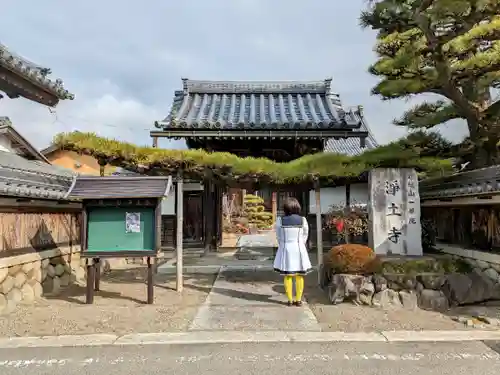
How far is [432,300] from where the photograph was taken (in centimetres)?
728

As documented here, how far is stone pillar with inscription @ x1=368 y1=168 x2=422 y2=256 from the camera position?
28.7ft

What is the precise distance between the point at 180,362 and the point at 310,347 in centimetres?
162

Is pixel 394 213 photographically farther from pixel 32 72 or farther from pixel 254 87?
pixel 254 87

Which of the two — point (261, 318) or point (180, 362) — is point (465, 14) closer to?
point (261, 318)

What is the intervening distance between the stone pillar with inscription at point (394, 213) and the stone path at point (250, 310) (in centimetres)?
240

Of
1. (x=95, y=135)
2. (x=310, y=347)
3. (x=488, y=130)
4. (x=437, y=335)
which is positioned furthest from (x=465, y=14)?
(x=95, y=135)

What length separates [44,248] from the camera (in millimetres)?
8992

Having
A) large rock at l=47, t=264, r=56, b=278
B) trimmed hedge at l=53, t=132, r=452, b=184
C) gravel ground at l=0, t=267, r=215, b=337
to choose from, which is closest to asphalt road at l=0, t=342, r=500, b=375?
gravel ground at l=0, t=267, r=215, b=337

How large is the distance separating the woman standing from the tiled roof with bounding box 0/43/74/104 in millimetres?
5780

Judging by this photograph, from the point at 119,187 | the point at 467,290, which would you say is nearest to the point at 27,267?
the point at 119,187

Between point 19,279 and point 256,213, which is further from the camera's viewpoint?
point 256,213

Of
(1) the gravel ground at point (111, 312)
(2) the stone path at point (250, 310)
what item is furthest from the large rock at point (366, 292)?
(1) the gravel ground at point (111, 312)

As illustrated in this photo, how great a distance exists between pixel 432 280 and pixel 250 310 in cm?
326

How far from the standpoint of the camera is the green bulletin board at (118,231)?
308 inches
